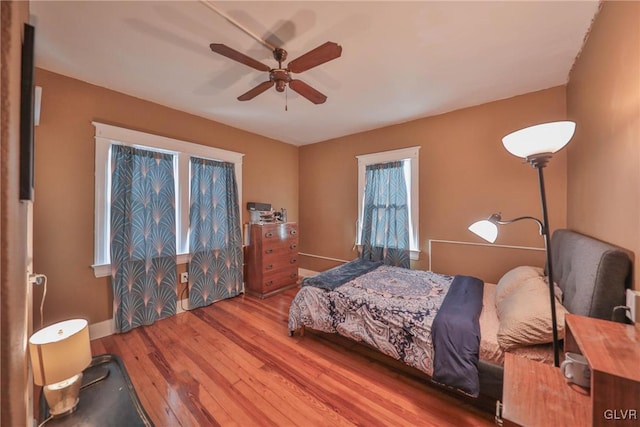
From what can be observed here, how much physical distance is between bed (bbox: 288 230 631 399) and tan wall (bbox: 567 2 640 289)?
138mm

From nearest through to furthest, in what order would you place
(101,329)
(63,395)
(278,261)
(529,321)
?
(63,395)
(529,321)
(101,329)
(278,261)

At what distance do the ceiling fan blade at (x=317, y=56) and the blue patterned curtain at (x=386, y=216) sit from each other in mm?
2163

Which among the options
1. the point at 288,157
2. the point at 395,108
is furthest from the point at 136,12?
the point at 288,157

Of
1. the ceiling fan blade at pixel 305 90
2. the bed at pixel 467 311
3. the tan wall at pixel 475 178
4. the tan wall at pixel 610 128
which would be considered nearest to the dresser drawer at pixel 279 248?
the tan wall at pixel 475 178

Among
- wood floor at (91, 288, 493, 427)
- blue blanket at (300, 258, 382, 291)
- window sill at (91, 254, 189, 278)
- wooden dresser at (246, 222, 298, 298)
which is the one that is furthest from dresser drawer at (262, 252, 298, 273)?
window sill at (91, 254, 189, 278)

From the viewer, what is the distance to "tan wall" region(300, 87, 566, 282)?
95.7 inches

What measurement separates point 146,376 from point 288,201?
10.1 ft

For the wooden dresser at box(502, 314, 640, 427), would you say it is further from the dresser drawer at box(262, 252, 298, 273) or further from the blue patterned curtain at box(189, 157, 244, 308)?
the blue patterned curtain at box(189, 157, 244, 308)

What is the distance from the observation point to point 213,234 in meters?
3.15

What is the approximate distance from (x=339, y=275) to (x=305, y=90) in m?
1.89

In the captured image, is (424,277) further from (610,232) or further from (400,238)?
(610,232)

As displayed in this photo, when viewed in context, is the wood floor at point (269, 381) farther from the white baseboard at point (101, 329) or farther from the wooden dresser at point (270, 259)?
the wooden dresser at point (270, 259)

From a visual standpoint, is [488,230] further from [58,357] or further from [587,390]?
[58,357]

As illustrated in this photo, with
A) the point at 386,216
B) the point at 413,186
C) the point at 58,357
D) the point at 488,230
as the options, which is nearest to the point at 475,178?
the point at 413,186
